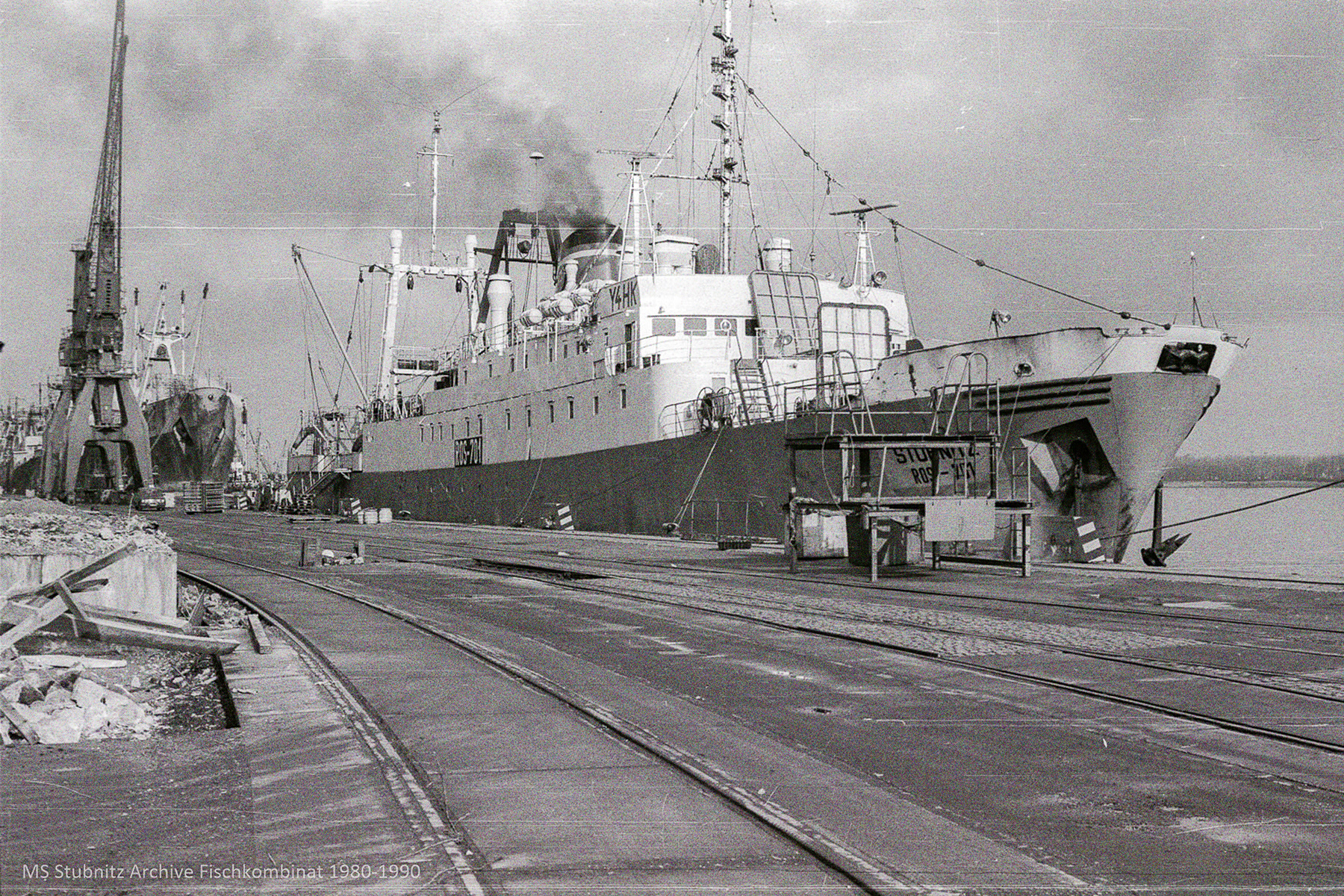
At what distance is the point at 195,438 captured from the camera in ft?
306

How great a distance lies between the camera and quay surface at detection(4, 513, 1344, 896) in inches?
168

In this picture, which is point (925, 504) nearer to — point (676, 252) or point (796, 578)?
point (796, 578)

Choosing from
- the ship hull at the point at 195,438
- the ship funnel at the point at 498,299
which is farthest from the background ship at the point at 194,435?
the ship funnel at the point at 498,299

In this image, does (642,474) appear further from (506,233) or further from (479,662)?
(479,662)

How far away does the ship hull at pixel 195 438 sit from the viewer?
93.4m

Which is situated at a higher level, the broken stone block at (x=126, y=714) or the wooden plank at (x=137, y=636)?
the wooden plank at (x=137, y=636)

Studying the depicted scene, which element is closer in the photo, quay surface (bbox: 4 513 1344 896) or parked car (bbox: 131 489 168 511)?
quay surface (bbox: 4 513 1344 896)

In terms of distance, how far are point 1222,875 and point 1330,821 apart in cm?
97

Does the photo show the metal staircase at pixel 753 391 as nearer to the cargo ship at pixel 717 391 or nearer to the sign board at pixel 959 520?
the cargo ship at pixel 717 391

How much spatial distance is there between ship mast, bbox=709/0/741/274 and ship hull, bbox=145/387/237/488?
230ft

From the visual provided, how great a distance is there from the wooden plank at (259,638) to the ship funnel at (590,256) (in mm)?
29995

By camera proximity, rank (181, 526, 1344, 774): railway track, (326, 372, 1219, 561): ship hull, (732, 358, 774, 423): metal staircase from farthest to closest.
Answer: (732, 358, 774, 423): metal staircase, (326, 372, 1219, 561): ship hull, (181, 526, 1344, 774): railway track

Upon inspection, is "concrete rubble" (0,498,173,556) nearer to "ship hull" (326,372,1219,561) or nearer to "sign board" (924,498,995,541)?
"sign board" (924,498,995,541)

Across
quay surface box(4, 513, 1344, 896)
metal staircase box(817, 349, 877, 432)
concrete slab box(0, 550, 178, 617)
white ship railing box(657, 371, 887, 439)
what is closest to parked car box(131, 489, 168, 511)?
white ship railing box(657, 371, 887, 439)
